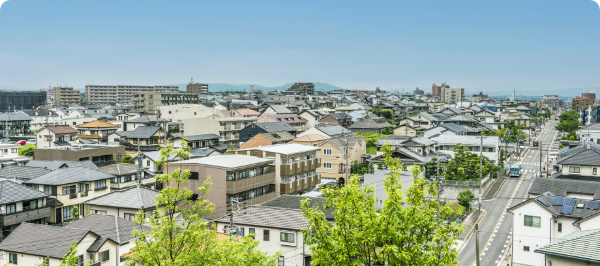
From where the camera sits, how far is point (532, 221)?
21.1m

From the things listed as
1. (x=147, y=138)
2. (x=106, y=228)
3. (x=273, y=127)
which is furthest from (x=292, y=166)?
(x=273, y=127)

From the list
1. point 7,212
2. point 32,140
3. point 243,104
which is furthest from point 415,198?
point 243,104

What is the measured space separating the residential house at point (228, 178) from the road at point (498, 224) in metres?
A: 12.5

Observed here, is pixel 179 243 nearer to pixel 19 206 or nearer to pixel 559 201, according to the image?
pixel 19 206

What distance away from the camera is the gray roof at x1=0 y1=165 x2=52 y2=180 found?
96.9 ft

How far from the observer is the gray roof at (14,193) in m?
22.3

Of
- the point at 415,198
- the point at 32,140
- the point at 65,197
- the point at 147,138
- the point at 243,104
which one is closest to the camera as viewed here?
the point at 415,198

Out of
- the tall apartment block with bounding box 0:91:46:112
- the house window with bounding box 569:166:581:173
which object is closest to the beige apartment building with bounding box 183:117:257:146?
the house window with bounding box 569:166:581:173

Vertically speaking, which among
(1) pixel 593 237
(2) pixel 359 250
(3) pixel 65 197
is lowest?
(3) pixel 65 197

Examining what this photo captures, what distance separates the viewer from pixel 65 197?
26516 millimetres

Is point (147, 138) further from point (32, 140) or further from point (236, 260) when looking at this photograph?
point (236, 260)

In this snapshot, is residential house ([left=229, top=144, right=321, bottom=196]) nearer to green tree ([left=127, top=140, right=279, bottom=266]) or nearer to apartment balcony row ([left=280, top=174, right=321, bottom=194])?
apartment balcony row ([left=280, top=174, right=321, bottom=194])

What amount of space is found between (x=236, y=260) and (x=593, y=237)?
10.9 metres

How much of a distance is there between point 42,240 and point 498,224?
25.2 meters
